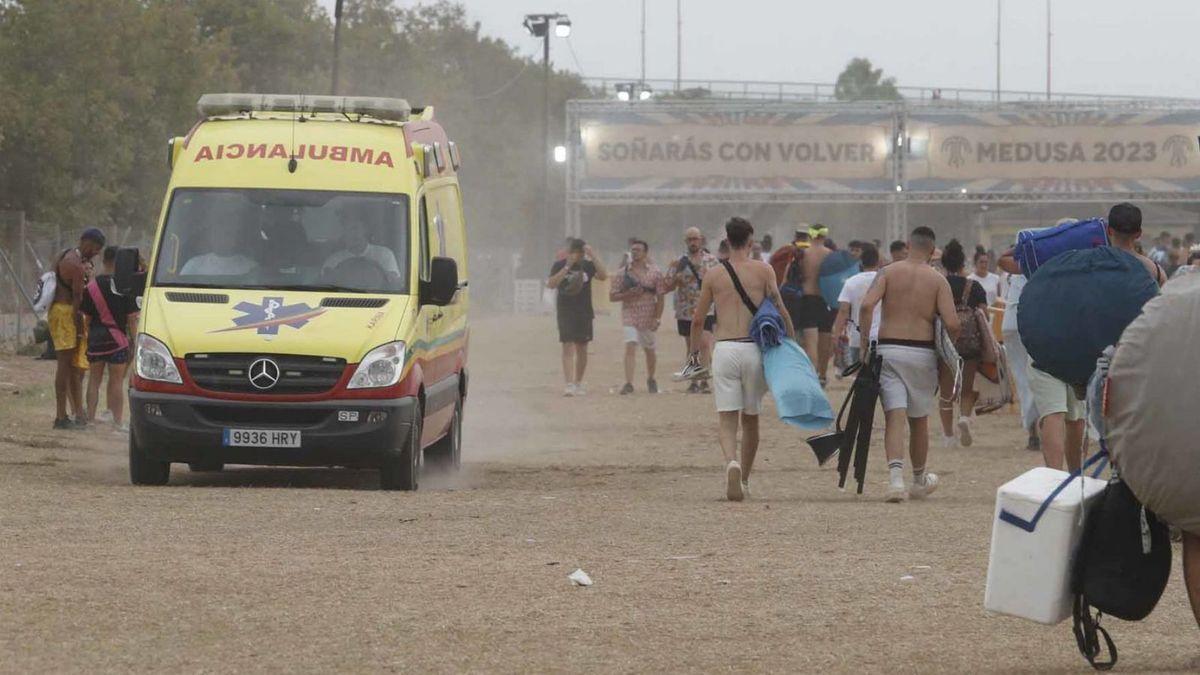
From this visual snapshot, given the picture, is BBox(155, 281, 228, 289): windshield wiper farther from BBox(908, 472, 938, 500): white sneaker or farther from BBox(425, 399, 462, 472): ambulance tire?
BBox(908, 472, 938, 500): white sneaker

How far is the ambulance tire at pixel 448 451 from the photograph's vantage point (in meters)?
15.7

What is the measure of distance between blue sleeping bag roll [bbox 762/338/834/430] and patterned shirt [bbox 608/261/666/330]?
1156 centimetres

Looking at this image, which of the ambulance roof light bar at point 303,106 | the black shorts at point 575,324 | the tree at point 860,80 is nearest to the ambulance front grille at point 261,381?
the ambulance roof light bar at point 303,106

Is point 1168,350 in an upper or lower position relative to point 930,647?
upper

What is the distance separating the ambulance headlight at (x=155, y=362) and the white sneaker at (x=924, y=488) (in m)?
4.56

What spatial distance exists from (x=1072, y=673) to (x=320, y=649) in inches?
101

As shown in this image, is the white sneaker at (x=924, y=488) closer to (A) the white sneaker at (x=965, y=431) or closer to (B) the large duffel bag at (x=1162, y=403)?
(A) the white sneaker at (x=965, y=431)

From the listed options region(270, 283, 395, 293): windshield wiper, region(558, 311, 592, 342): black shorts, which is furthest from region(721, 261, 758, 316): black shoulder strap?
region(558, 311, 592, 342): black shorts

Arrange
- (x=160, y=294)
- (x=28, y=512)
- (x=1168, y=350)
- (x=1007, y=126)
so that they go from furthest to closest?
(x=1007, y=126), (x=160, y=294), (x=28, y=512), (x=1168, y=350)

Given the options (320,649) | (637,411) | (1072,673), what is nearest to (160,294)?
(320,649)

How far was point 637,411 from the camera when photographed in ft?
73.8

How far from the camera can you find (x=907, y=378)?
523 inches

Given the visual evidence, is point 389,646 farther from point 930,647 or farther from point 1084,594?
point 1084,594

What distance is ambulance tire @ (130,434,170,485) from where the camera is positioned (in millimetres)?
13430
